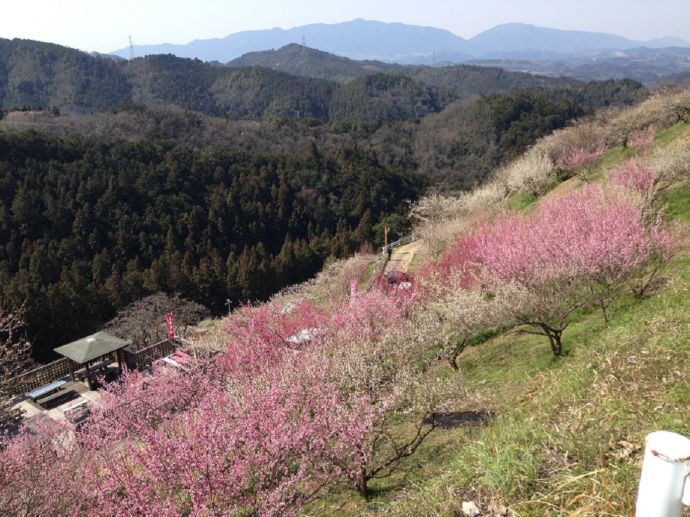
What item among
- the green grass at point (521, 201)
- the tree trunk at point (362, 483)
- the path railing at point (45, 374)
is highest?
the green grass at point (521, 201)

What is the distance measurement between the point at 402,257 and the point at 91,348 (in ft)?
68.0

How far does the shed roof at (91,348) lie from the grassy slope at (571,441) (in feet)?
49.8

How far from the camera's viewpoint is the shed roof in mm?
18703

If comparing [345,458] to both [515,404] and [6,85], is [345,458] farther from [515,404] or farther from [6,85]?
[6,85]

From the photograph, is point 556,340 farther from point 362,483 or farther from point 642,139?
point 642,139

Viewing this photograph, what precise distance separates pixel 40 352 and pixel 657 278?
3302 centimetres

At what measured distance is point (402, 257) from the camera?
33.7m

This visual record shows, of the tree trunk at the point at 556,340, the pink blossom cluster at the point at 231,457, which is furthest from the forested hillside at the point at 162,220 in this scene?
the tree trunk at the point at 556,340

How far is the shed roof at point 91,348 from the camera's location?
1870 cm

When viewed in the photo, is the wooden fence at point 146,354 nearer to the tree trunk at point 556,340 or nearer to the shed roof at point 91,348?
the shed roof at point 91,348

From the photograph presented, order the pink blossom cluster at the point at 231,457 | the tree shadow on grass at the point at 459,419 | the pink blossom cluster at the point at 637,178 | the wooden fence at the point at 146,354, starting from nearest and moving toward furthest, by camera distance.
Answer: the pink blossom cluster at the point at 231,457
the tree shadow on grass at the point at 459,419
the pink blossom cluster at the point at 637,178
the wooden fence at the point at 146,354

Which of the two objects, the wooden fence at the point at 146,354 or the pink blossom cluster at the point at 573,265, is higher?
the pink blossom cluster at the point at 573,265

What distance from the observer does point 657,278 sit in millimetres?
10562

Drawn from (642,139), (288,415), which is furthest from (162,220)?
(288,415)
